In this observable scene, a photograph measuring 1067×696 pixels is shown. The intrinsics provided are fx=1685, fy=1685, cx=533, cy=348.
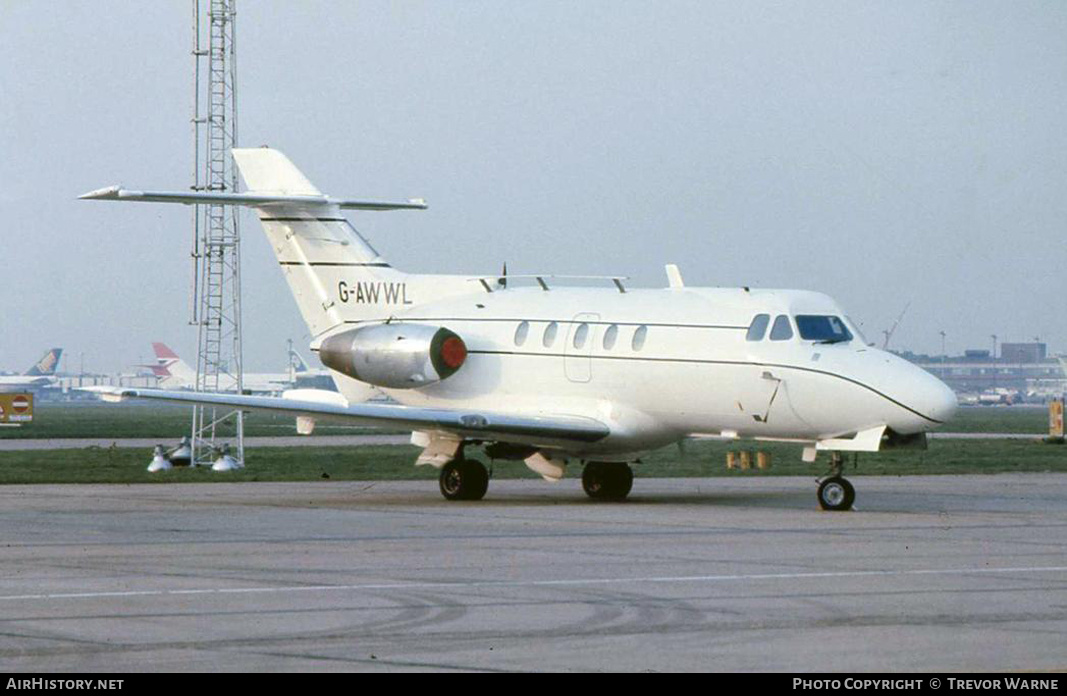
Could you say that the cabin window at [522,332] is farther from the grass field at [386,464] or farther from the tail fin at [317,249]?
the grass field at [386,464]

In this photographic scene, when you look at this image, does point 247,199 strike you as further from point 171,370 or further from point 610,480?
point 171,370

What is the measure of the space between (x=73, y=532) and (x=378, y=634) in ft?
29.9

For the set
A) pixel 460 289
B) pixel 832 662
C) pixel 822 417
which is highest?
pixel 460 289

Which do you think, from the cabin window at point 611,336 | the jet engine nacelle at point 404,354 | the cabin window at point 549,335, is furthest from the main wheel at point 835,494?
the jet engine nacelle at point 404,354

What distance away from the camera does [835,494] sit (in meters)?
23.2

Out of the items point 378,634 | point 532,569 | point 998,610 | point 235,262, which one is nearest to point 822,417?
point 532,569

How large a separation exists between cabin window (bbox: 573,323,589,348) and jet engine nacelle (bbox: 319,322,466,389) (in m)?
2.10

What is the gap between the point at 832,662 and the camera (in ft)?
33.2

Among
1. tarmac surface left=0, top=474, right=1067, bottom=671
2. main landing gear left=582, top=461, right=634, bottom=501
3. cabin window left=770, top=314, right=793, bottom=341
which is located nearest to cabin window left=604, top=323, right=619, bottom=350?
main landing gear left=582, top=461, right=634, bottom=501

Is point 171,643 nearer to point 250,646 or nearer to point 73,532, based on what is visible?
point 250,646

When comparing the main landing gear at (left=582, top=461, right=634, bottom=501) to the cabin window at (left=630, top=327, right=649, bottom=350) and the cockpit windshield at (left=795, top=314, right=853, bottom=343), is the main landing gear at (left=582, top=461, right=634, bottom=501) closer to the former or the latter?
the cabin window at (left=630, top=327, right=649, bottom=350)

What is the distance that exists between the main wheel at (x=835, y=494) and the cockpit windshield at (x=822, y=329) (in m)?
1.97

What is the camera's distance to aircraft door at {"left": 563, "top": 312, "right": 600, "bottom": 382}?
25703 mm
